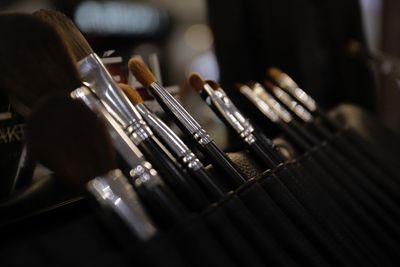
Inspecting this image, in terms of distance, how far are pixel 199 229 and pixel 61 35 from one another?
18 cm

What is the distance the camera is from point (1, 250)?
0.32 metres

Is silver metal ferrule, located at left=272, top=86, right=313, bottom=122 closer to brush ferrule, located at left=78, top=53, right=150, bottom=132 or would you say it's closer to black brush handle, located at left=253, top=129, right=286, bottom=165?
black brush handle, located at left=253, top=129, right=286, bottom=165

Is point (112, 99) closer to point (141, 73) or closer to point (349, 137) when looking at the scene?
point (141, 73)

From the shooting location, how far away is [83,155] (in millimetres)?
315

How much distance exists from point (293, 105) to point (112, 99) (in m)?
0.29

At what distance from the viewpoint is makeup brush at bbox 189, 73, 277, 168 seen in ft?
1.45

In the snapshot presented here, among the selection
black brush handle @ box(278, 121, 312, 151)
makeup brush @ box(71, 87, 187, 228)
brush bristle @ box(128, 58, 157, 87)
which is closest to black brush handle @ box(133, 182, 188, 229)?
makeup brush @ box(71, 87, 187, 228)

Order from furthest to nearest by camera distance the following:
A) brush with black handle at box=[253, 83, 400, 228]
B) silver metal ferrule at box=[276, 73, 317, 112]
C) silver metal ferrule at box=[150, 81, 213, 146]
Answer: silver metal ferrule at box=[276, 73, 317, 112] < brush with black handle at box=[253, 83, 400, 228] < silver metal ferrule at box=[150, 81, 213, 146]

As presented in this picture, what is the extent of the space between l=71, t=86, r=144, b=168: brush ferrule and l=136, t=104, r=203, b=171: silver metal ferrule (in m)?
0.04

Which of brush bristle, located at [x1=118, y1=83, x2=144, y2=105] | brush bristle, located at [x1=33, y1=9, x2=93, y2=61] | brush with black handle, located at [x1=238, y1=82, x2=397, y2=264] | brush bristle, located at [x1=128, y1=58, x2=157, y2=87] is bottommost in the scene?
brush with black handle, located at [x1=238, y1=82, x2=397, y2=264]

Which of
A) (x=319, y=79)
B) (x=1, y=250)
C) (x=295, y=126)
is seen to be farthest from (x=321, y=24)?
(x=1, y=250)

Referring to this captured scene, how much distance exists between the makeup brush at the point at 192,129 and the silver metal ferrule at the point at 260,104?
6.1 inches

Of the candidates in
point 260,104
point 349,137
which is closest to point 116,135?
point 260,104

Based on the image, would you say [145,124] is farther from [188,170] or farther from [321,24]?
[321,24]
